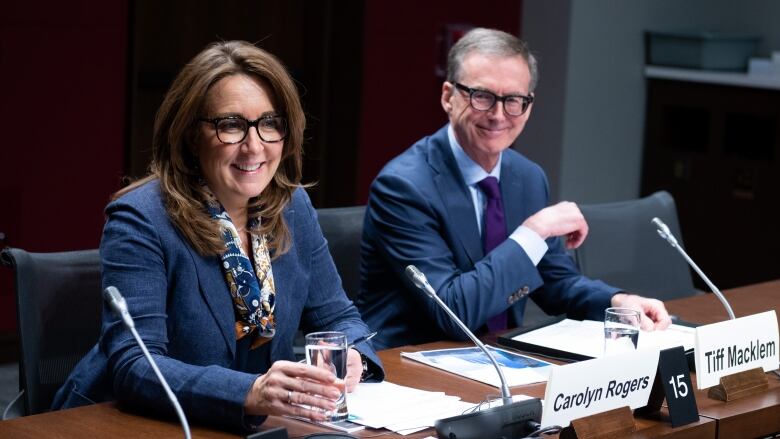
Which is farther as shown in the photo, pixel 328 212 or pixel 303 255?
pixel 328 212

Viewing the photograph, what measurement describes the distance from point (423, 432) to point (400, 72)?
12.7ft

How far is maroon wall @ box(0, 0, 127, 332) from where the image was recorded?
4.55m

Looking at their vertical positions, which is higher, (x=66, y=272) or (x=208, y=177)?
(x=208, y=177)

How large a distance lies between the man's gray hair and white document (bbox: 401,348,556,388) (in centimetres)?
73

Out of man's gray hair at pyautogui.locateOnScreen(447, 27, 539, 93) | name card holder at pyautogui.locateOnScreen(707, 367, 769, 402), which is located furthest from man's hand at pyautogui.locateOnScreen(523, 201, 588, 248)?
name card holder at pyautogui.locateOnScreen(707, 367, 769, 402)

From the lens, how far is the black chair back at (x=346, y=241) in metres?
3.10

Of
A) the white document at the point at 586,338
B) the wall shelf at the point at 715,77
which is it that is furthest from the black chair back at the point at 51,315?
the wall shelf at the point at 715,77

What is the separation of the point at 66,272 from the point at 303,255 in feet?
1.65

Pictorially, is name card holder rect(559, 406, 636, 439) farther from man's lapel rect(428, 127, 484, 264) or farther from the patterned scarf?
man's lapel rect(428, 127, 484, 264)

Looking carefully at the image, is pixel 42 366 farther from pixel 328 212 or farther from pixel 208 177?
pixel 328 212

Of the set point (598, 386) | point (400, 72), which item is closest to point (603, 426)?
point (598, 386)

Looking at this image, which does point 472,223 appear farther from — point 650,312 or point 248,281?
point 248,281

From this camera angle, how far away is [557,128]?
19.5 ft

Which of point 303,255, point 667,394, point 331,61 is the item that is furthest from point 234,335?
point 331,61
